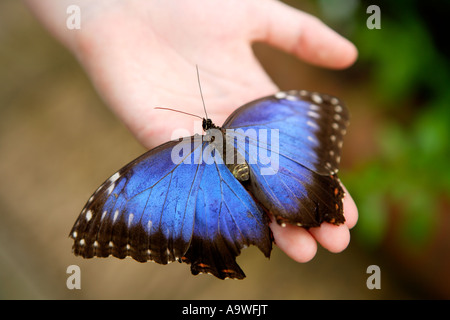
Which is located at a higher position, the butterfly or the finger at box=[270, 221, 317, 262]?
the butterfly

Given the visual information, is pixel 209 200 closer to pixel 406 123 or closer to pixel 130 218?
pixel 130 218

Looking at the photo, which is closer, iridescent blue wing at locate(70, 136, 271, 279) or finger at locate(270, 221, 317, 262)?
iridescent blue wing at locate(70, 136, 271, 279)

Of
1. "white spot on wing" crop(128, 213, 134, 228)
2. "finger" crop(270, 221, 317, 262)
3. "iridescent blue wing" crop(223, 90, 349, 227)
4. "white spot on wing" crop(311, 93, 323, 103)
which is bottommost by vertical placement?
"finger" crop(270, 221, 317, 262)

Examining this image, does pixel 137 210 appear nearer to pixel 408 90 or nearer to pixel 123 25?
pixel 123 25

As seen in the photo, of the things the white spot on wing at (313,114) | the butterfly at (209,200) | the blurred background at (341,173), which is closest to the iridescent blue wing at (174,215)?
the butterfly at (209,200)

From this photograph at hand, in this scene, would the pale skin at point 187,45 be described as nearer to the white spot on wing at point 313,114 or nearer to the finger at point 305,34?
the finger at point 305,34

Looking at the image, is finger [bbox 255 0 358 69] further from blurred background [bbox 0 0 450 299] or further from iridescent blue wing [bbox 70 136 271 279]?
iridescent blue wing [bbox 70 136 271 279]

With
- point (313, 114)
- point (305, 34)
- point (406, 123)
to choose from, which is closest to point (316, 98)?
point (313, 114)

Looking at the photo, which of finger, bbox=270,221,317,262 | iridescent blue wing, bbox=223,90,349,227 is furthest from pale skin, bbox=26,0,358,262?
finger, bbox=270,221,317,262
